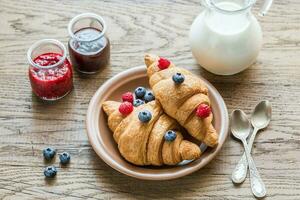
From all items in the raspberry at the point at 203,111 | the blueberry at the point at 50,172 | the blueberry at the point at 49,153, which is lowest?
the blueberry at the point at 50,172

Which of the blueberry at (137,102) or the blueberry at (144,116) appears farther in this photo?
the blueberry at (137,102)

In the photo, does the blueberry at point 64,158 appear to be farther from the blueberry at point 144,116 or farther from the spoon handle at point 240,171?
the spoon handle at point 240,171

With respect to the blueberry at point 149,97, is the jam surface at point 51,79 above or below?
below

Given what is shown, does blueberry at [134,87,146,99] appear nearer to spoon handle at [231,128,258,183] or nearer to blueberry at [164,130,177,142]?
blueberry at [164,130,177,142]

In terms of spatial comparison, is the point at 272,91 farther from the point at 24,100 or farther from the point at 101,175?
the point at 24,100

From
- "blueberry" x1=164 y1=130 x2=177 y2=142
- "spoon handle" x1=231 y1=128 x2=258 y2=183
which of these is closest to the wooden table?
"spoon handle" x1=231 y1=128 x2=258 y2=183

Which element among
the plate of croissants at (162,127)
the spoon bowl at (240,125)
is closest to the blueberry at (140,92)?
the plate of croissants at (162,127)

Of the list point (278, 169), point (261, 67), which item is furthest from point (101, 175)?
point (261, 67)
